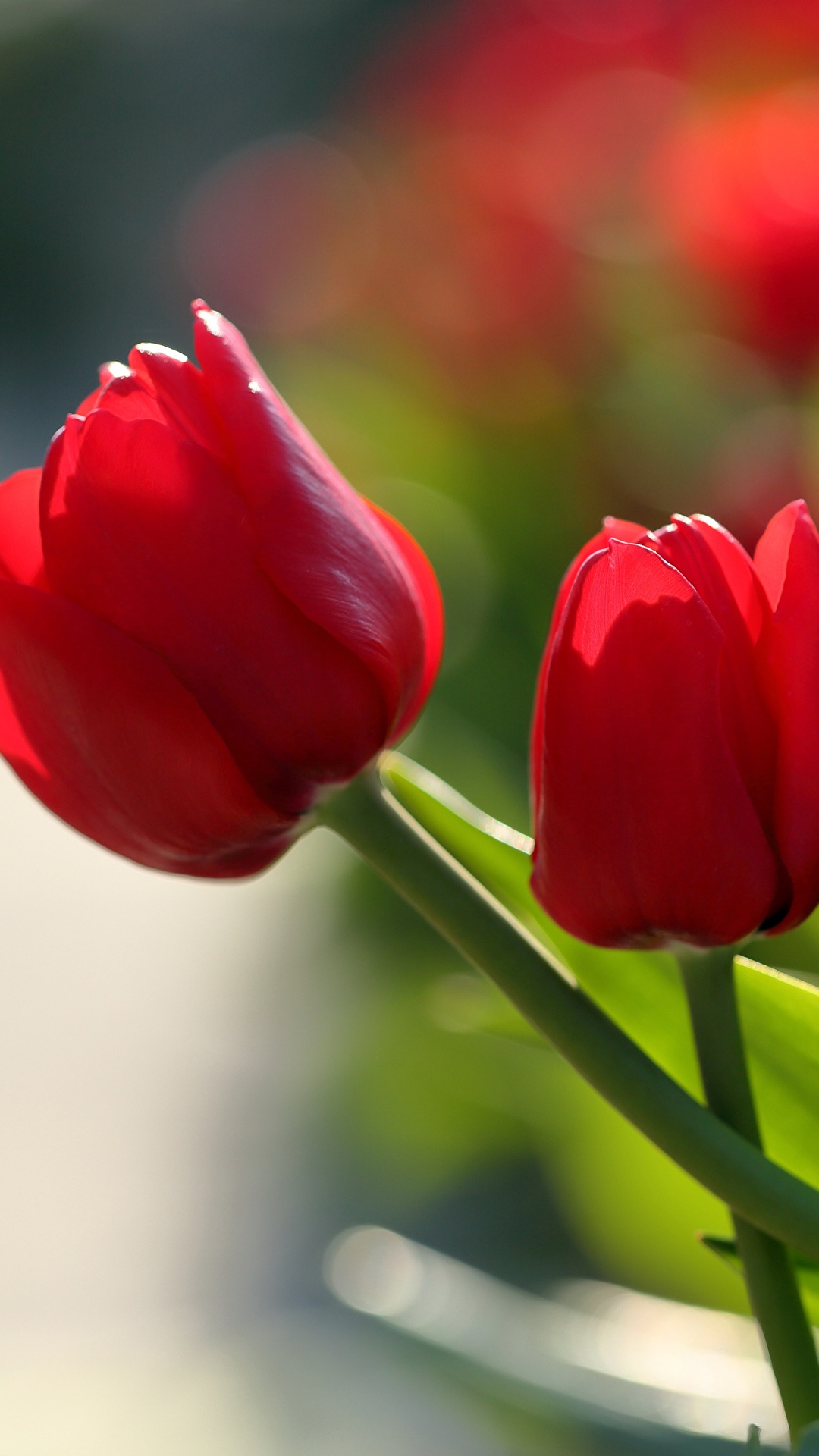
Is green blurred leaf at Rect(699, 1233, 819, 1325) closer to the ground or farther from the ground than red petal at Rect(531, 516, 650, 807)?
closer to the ground

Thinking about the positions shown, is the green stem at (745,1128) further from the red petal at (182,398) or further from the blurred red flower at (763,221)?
the blurred red flower at (763,221)

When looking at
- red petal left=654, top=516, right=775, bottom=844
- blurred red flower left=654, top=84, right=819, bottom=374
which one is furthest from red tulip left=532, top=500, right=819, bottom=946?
blurred red flower left=654, top=84, right=819, bottom=374

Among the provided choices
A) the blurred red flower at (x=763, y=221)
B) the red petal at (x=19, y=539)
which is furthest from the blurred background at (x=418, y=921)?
the red petal at (x=19, y=539)

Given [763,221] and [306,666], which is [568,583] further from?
[763,221]

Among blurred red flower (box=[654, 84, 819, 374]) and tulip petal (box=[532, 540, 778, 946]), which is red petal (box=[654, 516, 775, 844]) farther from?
blurred red flower (box=[654, 84, 819, 374])

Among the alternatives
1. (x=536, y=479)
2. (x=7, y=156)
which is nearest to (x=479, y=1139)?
(x=536, y=479)
